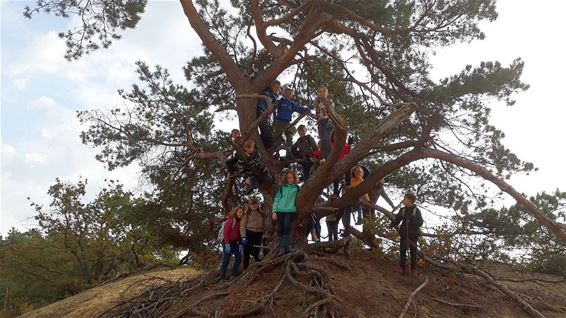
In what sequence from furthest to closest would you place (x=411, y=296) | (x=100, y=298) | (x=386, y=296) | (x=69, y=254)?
(x=69, y=254), (x=100, y=298), (x=386, y=296), (x=411, y=296)

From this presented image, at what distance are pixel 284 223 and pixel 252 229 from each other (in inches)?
32.1

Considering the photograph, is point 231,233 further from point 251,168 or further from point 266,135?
point 266,135

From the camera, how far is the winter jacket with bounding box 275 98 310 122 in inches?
371

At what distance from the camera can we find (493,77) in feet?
26.9

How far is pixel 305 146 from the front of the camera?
897cm

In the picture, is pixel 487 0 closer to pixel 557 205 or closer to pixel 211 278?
pixel 557 205

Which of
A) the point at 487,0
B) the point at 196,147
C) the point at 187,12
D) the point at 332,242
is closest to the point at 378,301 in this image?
the point at 332,242

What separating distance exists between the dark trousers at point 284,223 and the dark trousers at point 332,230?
1416 millimetres

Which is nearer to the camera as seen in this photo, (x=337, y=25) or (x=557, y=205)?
(x=557, y=205)

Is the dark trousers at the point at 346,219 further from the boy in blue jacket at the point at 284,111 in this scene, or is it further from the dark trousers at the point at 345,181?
the boy in blue jacket at the point at 284,111

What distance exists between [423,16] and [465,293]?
5.42 metres

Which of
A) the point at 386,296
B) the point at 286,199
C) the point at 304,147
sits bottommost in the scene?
the point at 386,296

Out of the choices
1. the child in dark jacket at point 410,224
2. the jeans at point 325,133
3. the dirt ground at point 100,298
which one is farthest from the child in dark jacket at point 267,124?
the dirt ground at point 100,298

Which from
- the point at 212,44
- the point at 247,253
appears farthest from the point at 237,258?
the point at 212,44
